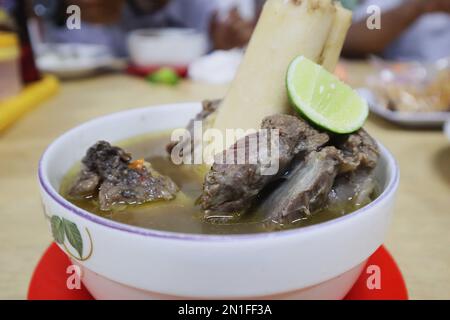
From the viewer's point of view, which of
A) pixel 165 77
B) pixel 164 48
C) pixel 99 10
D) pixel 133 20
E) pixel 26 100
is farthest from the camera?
pixel 133 20

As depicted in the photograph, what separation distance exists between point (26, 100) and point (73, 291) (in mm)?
1729

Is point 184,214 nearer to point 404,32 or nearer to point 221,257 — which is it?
point 221,257

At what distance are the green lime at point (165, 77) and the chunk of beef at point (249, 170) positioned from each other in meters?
2.09

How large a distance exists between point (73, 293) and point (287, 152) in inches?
17.5

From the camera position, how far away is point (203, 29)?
4.15m

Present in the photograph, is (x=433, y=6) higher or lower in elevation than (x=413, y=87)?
higher

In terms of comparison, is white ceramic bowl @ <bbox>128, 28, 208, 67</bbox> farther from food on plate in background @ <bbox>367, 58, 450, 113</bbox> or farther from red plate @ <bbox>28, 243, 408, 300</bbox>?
red plate @ <bbox>28, 243, 408, 300</bbox>

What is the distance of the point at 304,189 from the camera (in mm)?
713

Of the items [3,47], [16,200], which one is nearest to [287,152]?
[16,200]

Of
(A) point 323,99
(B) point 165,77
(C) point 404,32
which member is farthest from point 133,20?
(A) point 323,99

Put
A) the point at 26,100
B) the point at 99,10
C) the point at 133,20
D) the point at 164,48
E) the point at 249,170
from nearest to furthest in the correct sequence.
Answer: the point at 249,170 < the point at 26,100 < the point at 164,48 < the point at 99,10 < the point at 133,20

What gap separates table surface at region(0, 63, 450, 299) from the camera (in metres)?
0.98

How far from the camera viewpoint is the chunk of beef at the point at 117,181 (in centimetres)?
81
